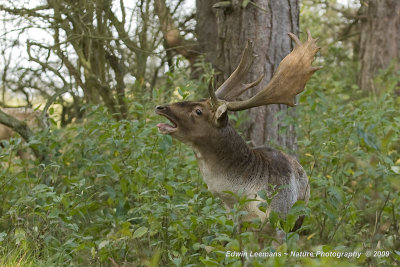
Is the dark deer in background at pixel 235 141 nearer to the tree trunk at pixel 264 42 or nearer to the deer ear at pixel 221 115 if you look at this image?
the deer ear at pixel 221 115

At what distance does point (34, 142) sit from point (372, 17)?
9.71m

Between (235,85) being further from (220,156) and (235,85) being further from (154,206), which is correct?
(154,206)

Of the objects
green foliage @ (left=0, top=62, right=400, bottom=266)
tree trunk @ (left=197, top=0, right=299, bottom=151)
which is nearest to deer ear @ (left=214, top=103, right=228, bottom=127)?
green foliage @ (left=0, top=62, right=400, bottom=266)

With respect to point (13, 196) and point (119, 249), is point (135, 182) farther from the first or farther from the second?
point (13, 196)

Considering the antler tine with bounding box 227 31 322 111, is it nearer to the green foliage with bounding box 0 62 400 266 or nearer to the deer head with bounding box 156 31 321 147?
the deer head with bounding box 156 31 321 147

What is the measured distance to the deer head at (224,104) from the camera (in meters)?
4.95

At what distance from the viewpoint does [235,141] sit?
5.08 metres

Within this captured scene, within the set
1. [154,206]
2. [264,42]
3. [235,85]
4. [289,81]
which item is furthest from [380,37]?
[154,206]

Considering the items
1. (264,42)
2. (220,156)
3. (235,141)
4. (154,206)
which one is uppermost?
(264,42)

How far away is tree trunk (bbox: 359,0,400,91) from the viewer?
13039 mm

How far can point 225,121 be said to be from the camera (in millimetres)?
5020

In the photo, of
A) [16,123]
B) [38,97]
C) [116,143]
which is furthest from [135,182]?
[38,97]

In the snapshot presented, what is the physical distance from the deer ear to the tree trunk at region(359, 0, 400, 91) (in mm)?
8666

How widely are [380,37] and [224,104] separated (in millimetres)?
9339
